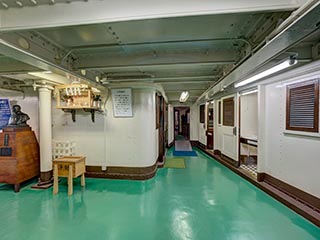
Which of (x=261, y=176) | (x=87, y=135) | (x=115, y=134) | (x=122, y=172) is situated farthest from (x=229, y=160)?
(x=87, y=135)

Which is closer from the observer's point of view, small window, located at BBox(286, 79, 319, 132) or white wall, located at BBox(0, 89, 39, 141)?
small window, located at BBox(286, 79, 319, 132)

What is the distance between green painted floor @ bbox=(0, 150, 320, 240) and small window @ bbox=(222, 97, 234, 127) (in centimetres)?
198

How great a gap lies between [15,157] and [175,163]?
13.1 ft

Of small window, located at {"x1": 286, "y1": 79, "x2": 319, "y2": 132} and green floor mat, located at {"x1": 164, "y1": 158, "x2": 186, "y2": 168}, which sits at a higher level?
small window, located at {"x1": 286, "y1": 79, "x2": 319, "y2": 132}

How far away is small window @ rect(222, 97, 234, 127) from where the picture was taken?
5535mm

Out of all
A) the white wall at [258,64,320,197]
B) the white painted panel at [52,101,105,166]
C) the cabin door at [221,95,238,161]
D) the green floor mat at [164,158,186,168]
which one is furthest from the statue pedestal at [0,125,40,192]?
the cabin door at [221,95,238,161]

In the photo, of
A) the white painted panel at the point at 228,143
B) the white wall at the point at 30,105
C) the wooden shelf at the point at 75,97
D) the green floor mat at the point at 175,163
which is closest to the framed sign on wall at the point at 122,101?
the wooden shelf at the point at 75,97

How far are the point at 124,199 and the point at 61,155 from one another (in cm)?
226

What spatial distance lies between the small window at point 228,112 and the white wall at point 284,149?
1507mm

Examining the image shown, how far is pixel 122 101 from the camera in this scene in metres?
4.54

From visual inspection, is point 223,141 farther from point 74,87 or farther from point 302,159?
point 74,87

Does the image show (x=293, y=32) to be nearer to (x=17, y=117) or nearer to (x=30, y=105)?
(x=17, y=117)

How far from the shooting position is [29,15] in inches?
60.6

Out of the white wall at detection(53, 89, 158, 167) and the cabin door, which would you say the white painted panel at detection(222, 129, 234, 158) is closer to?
the cabin door
